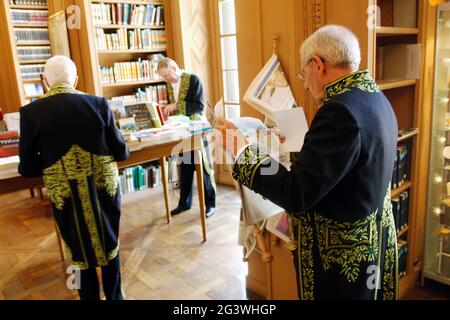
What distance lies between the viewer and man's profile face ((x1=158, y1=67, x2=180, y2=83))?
3693 millimetres

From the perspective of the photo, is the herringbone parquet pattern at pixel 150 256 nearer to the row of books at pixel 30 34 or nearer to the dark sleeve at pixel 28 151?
the dark sleeve at pixel 28 151

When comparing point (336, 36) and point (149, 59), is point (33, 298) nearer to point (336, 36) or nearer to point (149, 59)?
point (336, 36)

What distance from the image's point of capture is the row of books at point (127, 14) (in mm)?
4441

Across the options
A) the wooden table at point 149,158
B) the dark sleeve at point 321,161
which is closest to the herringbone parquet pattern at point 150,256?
the wooden table at point 149,158

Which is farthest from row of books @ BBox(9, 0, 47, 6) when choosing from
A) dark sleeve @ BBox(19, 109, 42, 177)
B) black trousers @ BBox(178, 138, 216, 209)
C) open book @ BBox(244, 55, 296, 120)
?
open book @ BBox(244, 55, 296, 120)

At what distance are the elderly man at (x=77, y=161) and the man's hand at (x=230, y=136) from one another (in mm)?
972

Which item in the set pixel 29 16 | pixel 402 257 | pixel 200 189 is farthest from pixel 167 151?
pixel 29 16

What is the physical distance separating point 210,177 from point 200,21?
204 cm

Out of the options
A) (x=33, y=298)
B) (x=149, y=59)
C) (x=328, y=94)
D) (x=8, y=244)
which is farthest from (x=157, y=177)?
(x=328, y=94)

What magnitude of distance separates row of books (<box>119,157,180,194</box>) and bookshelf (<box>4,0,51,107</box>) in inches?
62.7

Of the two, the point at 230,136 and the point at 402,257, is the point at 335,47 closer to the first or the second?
the point at 230,136

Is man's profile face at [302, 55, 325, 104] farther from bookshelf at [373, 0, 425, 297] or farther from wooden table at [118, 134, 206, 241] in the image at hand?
wooden table at [118, 134, 206, 241]

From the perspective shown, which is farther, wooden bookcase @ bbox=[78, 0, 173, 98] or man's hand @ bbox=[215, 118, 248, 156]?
wooden bookcase @ bbox=[78, 0, 173, 98]

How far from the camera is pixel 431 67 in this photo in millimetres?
2238
